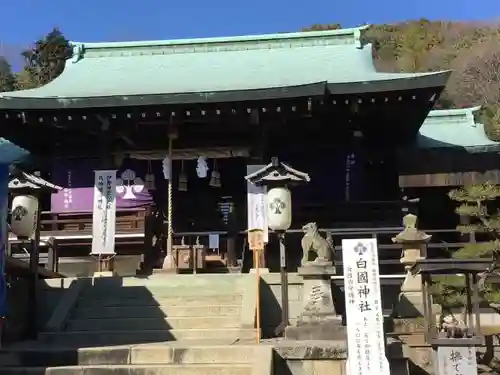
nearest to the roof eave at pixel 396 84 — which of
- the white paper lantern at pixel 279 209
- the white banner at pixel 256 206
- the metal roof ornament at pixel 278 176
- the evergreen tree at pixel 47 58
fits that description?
the white banner at pixel 256 206

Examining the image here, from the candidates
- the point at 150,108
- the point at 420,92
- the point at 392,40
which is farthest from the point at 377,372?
the point at 392,40

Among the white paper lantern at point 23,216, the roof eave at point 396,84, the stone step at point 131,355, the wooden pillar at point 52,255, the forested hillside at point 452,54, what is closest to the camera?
the stone step at point 131,355

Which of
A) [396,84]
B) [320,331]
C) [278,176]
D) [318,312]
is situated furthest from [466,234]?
[320,331]

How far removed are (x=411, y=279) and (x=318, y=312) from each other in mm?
2455

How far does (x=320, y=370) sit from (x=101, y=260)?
5.67 metres

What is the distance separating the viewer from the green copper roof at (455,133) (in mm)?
12547

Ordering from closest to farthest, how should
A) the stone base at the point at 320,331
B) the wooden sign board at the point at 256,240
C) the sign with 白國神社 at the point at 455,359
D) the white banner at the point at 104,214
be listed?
1. the sign with 白國神社 at the point at 455,359
2. the stone base at the point at 320,331
3. the wooden sign board at the point at 256,240
4. the white banner at the point at 104,214

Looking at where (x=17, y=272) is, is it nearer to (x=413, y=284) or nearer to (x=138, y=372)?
(x=138, y=372)

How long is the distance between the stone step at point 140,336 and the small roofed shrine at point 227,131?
3.56 m

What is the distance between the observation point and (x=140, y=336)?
7.71 meters

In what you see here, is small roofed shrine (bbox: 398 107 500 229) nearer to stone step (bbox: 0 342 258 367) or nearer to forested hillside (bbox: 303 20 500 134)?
stone step (bbox: 0 342 258 367)

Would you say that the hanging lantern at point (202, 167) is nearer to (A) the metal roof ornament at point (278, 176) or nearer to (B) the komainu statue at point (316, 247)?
(A) the metal roof ornament at point (278, 176)

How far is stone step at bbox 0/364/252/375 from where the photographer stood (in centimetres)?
609

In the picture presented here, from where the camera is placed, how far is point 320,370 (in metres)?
6.39
